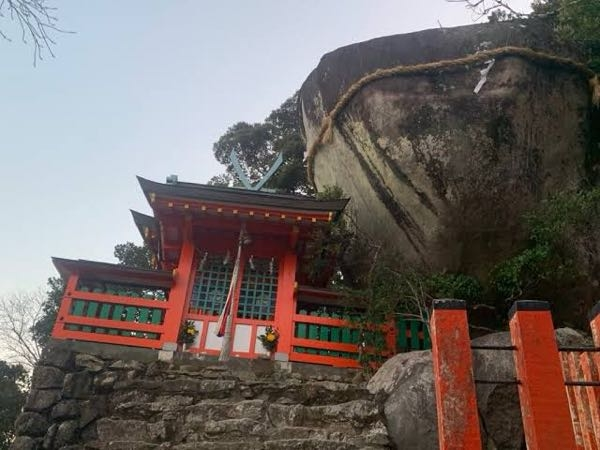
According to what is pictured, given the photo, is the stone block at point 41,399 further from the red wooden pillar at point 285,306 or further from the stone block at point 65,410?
the red wooden pillar at point 285,306

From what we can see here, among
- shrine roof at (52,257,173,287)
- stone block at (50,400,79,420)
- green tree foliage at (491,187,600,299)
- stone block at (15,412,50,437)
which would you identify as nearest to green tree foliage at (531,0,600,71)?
green tree foliage at (491,187,600,299)

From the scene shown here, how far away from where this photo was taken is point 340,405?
5781mm

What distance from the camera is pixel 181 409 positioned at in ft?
18.8

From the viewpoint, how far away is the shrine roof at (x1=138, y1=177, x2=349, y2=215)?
8.50 meters

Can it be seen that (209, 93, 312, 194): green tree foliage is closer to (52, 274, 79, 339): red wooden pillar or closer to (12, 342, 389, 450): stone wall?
(52, 274, 79, 339): red wooden pillar

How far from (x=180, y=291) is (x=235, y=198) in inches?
78.0

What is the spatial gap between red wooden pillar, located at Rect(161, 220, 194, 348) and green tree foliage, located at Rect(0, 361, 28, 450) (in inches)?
295

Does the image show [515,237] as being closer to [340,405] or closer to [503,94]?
[503,94]

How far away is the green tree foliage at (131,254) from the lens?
18.3m

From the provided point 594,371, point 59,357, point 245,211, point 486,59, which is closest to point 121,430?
point 59,357

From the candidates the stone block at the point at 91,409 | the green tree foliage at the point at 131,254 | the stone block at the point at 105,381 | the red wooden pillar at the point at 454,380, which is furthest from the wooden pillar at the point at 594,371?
the green tree foliage at the point at 131,254

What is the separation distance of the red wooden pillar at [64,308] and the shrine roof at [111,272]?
0.16 meters

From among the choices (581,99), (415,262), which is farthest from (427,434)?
(581,99)

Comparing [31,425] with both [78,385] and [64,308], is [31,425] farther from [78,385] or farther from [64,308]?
[64,308]
